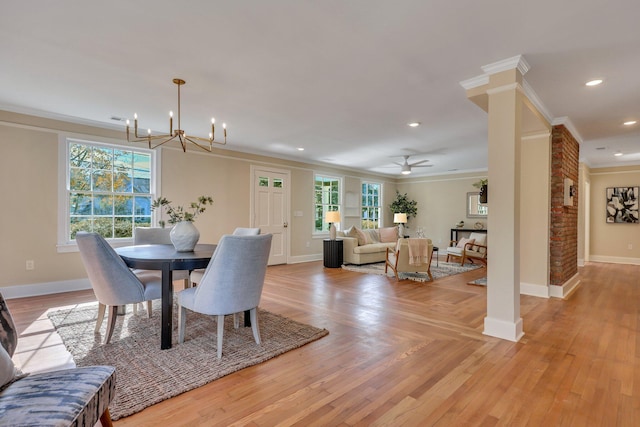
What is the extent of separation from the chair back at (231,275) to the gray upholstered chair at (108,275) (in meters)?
0.62

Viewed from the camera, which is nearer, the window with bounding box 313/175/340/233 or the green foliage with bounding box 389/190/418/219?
the window with bounding box 313/175/340/233

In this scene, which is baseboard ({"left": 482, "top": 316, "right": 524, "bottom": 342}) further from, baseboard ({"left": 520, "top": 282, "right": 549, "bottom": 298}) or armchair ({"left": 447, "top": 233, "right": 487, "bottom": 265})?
armchair ({"left": 447, "top": 233, "right": 487, "bottom": 265})

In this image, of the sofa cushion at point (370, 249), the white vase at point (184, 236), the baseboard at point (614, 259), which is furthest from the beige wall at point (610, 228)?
the white vase at point (184, 236)

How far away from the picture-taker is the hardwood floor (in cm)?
172

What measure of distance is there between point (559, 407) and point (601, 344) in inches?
53.0

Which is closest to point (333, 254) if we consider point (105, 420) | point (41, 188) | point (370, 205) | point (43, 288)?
point (370, 205)

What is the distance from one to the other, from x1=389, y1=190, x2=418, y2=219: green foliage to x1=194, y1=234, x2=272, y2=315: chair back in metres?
7.93

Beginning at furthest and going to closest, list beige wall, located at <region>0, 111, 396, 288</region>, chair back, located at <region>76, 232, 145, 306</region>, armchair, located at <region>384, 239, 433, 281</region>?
1. armchair, located at <region>384, 239, 433, 281</region>
2. beige wall, located at <region>0, 111, 396, 288</region>
3. chair back, located at <region>76, 232, 145, 306</region>

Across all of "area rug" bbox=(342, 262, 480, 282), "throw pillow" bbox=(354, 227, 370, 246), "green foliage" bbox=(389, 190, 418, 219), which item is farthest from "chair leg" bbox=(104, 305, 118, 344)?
"green foliage" bbox=(389, 190, 418, 219)

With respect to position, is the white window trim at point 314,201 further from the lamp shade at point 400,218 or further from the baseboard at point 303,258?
the lamp shade at point 400,218

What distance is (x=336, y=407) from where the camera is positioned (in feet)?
5.87

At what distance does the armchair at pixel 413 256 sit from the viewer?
5219mm

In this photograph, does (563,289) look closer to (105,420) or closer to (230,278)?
(230,278)

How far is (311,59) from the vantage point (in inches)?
106
